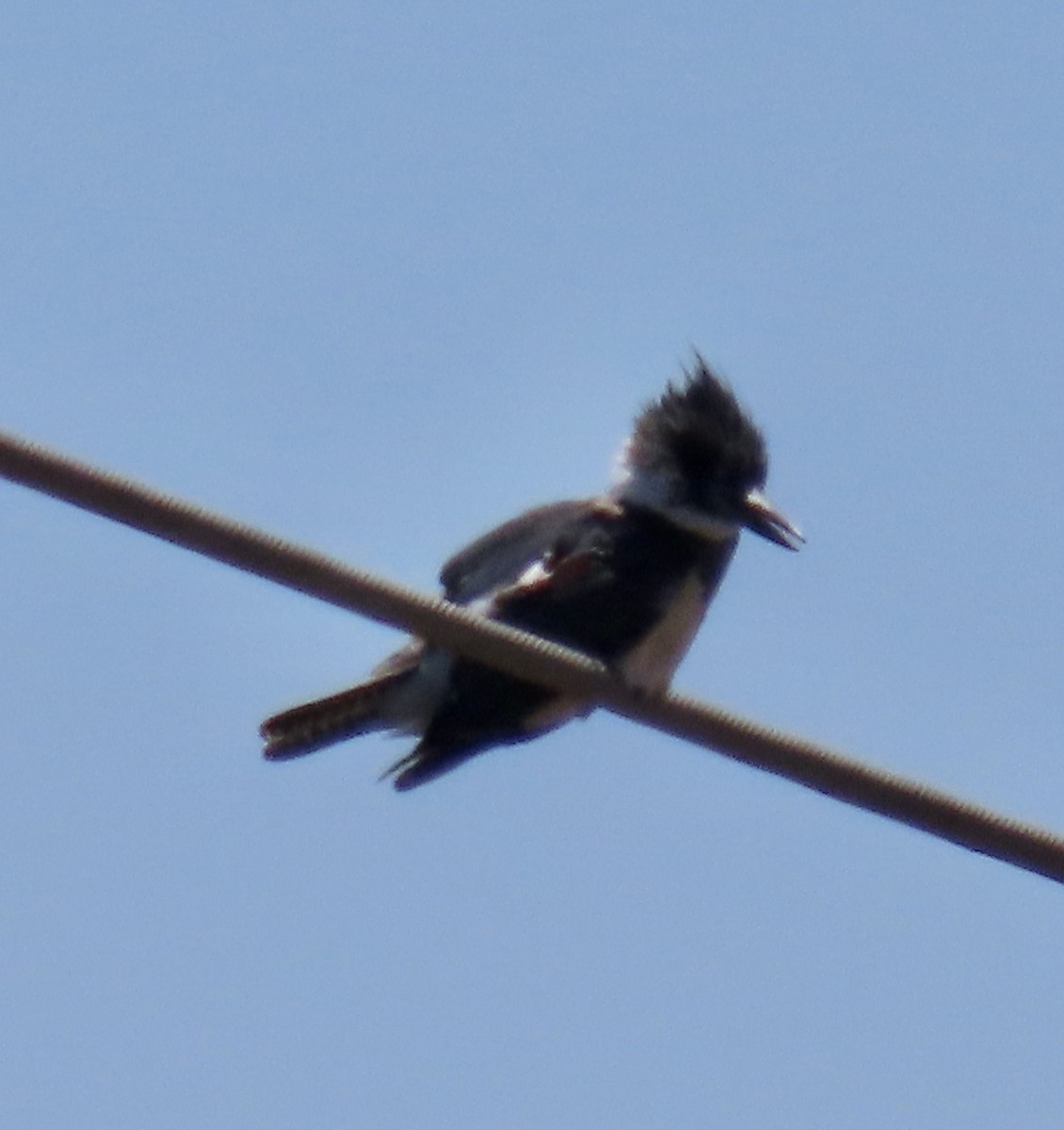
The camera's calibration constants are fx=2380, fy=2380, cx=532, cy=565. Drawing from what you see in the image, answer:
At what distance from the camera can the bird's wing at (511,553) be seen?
5.01m

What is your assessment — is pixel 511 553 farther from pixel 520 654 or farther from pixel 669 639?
pixel 520 654

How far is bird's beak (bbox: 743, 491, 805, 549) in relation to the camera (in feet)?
17.1

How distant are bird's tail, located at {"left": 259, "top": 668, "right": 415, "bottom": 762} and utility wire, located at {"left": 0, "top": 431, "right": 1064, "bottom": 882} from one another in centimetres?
165

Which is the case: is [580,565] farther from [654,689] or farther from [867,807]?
[867,807]

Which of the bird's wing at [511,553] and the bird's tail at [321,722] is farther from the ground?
the bird's wing at [511,553]

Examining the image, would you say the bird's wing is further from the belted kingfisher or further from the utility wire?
the utility wire

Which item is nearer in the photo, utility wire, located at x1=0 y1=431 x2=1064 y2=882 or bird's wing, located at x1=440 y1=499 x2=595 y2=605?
utility wire, located at x1=0 y1=431 x2=1064 y2=882

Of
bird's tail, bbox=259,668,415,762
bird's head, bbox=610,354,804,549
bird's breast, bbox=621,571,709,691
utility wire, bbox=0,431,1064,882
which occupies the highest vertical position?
bird's head, bbox=610,354,804,549

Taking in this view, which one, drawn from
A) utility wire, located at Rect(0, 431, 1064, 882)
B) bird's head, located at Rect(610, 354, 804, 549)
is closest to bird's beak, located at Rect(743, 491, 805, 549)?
bird's head, located at Rect(610, 354, 804, 549)

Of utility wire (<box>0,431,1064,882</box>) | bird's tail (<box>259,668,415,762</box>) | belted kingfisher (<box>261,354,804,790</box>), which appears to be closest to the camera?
utility wire (<box>0,431,1064,882</box>)

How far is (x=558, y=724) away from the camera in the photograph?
16.5 feet

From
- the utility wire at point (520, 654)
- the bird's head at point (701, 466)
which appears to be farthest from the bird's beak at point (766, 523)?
the utility wire at point (520, 654)

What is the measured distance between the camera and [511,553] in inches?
201

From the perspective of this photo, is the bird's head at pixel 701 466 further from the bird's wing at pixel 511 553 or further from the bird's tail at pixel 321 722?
the bird's tail at pixel 321 722
